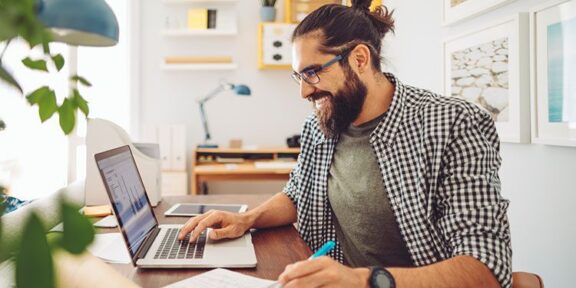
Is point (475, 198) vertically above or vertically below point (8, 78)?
below

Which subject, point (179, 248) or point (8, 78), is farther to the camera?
point (179, 248)

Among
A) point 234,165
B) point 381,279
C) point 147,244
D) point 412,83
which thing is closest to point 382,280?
point 381,279

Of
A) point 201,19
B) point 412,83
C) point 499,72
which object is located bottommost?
point 499,72

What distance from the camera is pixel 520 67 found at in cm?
168

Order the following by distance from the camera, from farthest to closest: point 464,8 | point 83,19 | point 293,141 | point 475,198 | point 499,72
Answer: point 293,141
point 464,8
point 499,72
point 475,198
point 83,19

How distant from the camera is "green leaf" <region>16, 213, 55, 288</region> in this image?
155 millimetres

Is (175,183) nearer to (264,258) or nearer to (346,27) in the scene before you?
(346,27)

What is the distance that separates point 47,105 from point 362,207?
46.5 inches

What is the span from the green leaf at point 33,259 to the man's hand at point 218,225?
1.02 meters

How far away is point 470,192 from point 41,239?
3.23 feet

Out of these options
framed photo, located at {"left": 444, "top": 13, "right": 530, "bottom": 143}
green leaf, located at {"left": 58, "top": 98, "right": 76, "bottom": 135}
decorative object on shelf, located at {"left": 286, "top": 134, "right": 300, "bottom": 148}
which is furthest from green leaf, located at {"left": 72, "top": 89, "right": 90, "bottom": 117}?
decorative object on shelf, located at {"left": 286, "top": 134, "right": 300, "bottom": 148}

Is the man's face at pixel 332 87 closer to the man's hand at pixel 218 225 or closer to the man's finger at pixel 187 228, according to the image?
the man's hand at pixel 218 225

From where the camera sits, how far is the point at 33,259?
0.52 feet

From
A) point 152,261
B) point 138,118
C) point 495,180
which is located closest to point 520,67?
point 495,180
